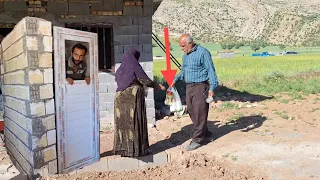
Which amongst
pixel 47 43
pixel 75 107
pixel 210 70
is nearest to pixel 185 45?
pixel 210 70

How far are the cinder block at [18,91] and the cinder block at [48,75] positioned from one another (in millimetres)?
236

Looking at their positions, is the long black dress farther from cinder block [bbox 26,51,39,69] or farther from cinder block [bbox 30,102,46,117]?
cinder block [bbox 26,51,39,69]

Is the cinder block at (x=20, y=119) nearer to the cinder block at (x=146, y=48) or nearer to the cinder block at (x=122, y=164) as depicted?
the cinder block at (x=122, y=164)

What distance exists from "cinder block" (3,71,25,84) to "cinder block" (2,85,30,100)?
0.25 feet

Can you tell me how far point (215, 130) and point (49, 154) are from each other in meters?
3.87

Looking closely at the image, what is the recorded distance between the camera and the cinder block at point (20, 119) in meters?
4.57

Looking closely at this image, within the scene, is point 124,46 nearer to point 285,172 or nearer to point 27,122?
point 27,122

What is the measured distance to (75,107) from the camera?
493 cm

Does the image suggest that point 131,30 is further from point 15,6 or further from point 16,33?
point 16,33

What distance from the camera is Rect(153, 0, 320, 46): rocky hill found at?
85887 millimetres

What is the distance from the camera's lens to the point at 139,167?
5.50 metres

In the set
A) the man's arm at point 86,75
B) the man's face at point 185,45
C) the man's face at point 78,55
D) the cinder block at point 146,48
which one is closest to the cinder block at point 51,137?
the man's arm at point 86,75

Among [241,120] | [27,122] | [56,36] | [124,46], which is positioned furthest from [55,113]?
[241,120]

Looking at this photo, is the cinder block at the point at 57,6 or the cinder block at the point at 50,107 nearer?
the cinder block at the point at 50,107
